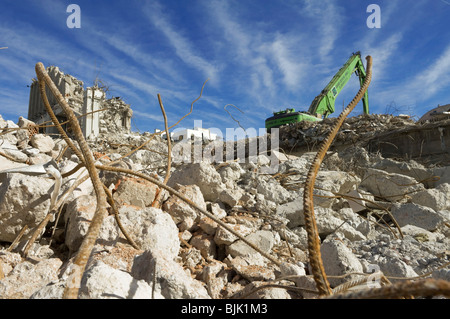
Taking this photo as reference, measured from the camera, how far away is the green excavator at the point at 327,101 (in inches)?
572

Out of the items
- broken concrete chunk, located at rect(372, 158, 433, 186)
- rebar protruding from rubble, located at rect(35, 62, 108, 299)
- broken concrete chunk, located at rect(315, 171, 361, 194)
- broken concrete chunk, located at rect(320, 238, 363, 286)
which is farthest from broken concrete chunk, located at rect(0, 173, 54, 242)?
broken concrete chunk, located at rect(372, 158, 433, 186)

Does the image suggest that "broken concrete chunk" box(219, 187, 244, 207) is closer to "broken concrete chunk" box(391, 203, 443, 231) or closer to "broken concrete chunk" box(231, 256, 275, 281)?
"broken concrete chunk" box(231, 256, 275, 281)

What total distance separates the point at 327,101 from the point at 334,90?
0.74m

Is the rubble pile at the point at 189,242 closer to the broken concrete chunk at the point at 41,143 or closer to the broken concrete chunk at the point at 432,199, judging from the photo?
the broken concrete chunk at the point at 41,143

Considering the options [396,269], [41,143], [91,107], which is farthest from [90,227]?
[91,107]

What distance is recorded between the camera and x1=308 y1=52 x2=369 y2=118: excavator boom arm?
14.6 metres

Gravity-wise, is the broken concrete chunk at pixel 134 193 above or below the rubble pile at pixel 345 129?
below

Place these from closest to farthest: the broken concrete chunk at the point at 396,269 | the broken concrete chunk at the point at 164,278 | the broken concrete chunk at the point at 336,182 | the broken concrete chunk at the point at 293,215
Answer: the broken concrete chunk at the point at 164,278 → the broken concrete chunk at the point at 396,269 → the broken concrete chunk at the point at 293,215 → the broken concrete chunk at the point at 336,182

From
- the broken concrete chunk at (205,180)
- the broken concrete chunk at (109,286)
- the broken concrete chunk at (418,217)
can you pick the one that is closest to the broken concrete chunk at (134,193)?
the broken concrete chunk at (205,180)

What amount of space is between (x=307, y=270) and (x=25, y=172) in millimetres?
1676

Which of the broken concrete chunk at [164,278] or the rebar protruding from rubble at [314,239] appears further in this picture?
the broken concrete chunk at [164,278]

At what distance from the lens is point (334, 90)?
1495 centimetres

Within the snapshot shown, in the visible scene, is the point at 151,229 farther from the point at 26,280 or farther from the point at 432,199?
the point at 432,199

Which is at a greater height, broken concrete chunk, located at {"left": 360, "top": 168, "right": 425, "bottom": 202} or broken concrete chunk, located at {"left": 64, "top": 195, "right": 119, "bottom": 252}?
broken concrete chunk, located at {"left": 360, "top": 168, "right": 425, "bottom": 202}
